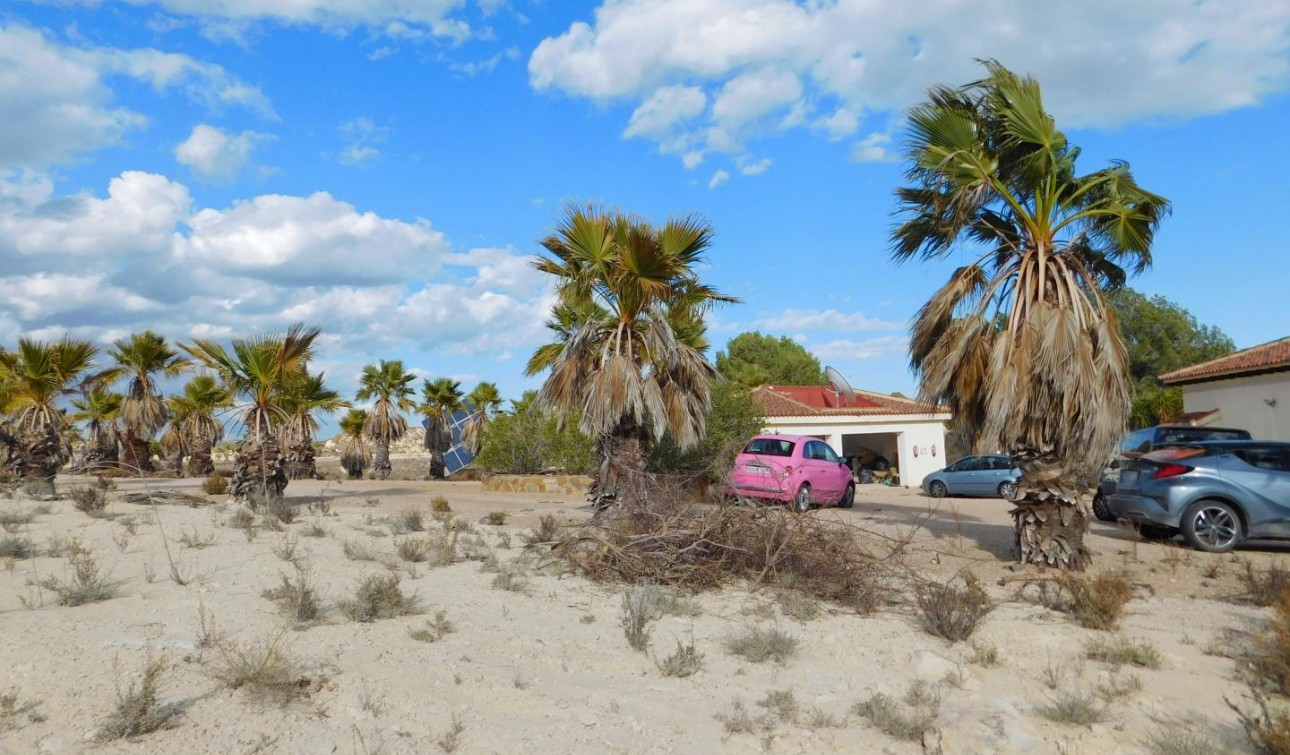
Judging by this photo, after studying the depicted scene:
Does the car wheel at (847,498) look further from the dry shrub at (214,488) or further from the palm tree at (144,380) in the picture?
the palm tree at (144,380)

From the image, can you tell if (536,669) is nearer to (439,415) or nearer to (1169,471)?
(1169,471)

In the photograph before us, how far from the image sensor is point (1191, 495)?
12289mm

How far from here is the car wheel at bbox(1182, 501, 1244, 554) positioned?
40.0ft

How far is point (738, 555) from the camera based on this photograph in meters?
9.41

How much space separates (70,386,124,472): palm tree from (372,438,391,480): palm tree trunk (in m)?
9.98

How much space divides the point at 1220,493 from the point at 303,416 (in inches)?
1132

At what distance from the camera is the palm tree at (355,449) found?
40500mm

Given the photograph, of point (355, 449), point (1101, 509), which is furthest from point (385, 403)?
point (1101, 509)

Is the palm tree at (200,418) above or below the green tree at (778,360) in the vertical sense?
below

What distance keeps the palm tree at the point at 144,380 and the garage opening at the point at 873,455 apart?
2804cm

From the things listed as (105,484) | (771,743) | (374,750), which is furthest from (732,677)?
(105,484)

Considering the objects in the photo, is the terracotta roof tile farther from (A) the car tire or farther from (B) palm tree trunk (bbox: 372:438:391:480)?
(B) palm tree trunk (bbox: 372:438:391:480)

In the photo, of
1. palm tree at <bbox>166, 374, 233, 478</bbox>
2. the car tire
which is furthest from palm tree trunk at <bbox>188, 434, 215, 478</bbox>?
the car tire

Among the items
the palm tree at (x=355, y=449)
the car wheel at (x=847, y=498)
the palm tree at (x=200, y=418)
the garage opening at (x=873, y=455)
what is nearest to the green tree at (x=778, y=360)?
the garage opening at (x=873, y=455)
